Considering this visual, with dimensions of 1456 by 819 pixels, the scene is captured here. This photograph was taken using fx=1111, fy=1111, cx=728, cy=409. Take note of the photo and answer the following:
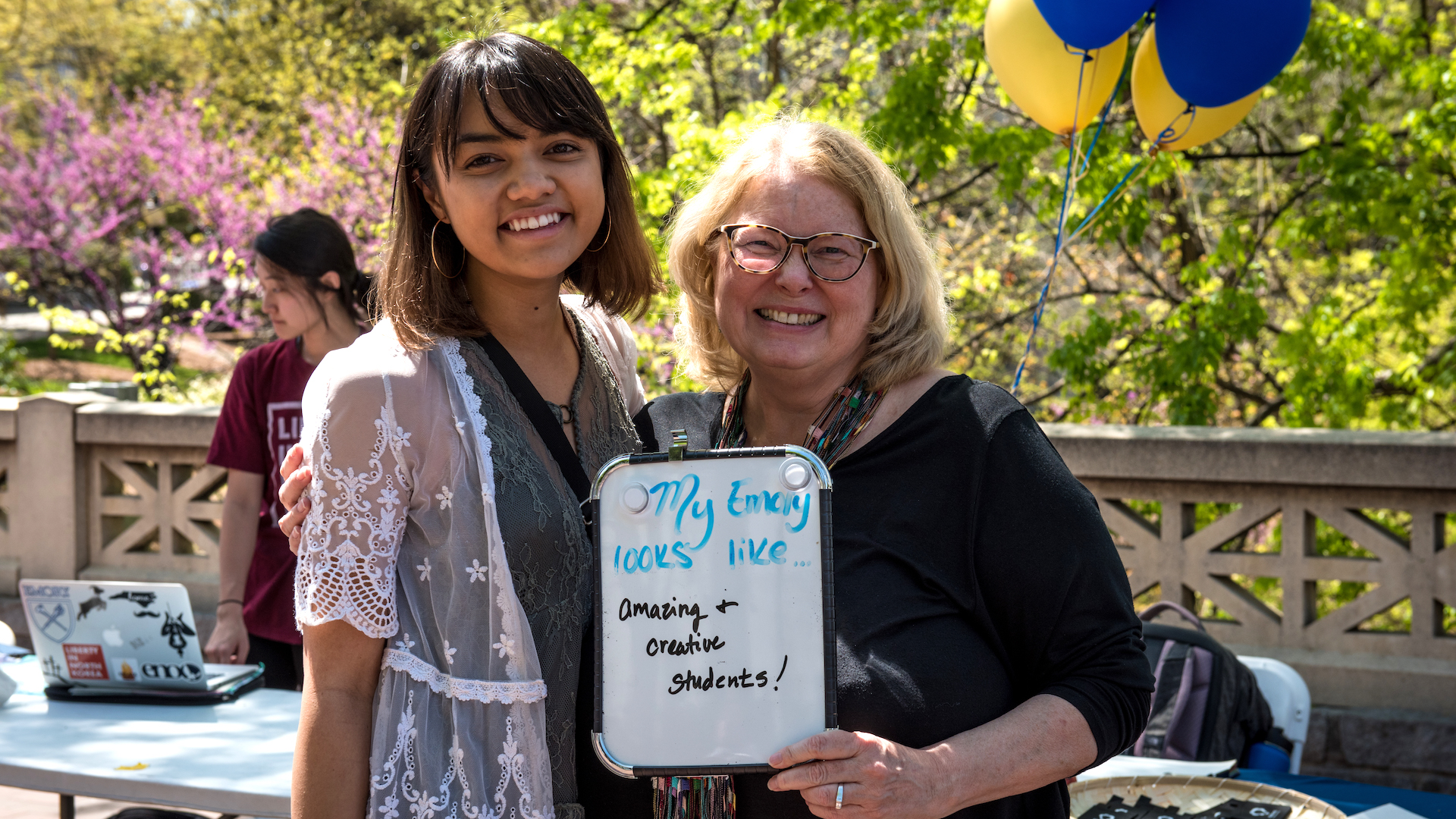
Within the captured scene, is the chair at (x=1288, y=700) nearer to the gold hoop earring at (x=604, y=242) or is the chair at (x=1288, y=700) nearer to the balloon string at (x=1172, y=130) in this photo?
the balloon string at (x=1172, y=130)

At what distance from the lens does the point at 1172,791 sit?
279cm

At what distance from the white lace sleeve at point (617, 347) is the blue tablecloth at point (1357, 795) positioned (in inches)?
80.8

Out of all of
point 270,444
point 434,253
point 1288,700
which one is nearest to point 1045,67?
point 1288,700

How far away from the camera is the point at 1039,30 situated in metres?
4.51

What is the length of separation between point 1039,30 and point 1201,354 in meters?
2.58

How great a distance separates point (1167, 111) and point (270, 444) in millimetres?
3783

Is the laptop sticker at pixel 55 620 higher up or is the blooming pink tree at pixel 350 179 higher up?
the blooming pink tree at pixel 350 179

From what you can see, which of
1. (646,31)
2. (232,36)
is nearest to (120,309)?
(646,31)

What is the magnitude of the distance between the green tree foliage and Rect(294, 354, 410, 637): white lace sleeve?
3603 mm

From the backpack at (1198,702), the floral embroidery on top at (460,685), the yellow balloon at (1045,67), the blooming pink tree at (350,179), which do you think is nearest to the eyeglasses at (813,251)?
the floral embroidery on top at (460,685)

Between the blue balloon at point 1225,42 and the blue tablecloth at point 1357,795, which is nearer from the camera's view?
the blue tablecloth at point 1357,795

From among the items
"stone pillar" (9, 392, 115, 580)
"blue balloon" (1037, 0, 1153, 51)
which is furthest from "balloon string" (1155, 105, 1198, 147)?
"stone pillar" (9, 392, 115, 580)

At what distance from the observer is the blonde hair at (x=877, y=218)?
6.30 ft

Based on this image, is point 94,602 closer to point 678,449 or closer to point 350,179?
point 678,449
